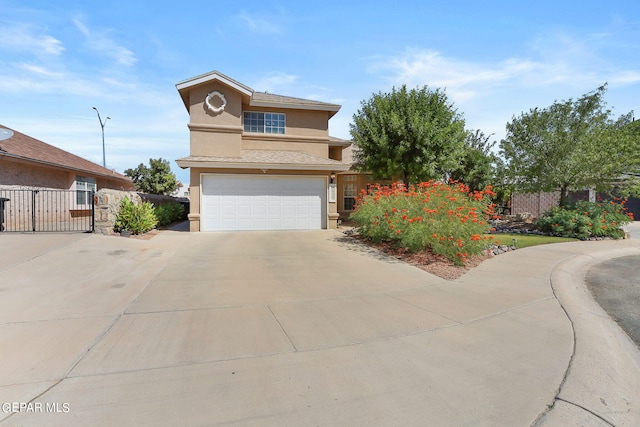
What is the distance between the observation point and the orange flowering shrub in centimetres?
791

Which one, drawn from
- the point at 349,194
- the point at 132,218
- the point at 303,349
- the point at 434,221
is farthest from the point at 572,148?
the point at 132,218

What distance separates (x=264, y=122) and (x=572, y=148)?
14471 millimetres

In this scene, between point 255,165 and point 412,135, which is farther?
point 412,135

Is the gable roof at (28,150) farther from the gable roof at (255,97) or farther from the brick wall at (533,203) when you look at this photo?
the brick wall at (533,203)

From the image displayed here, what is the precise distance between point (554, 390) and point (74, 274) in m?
7.93

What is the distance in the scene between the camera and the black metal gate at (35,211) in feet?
36.3

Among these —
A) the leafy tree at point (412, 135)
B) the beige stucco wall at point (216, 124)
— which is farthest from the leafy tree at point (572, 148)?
the beige stucco wall at point (216, 124)

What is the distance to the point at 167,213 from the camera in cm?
1600

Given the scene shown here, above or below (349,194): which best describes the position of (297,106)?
above

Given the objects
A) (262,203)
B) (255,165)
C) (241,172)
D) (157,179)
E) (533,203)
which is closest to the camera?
(255,165)

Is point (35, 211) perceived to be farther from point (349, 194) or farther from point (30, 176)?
point (349, 194)

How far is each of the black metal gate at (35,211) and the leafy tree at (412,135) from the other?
1244cm

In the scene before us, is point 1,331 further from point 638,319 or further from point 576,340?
point 638,319

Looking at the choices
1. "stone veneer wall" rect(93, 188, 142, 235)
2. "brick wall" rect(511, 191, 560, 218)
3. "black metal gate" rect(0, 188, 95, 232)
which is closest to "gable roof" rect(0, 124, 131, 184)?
"black metal gate" rect(0, 188, 95, 232)
